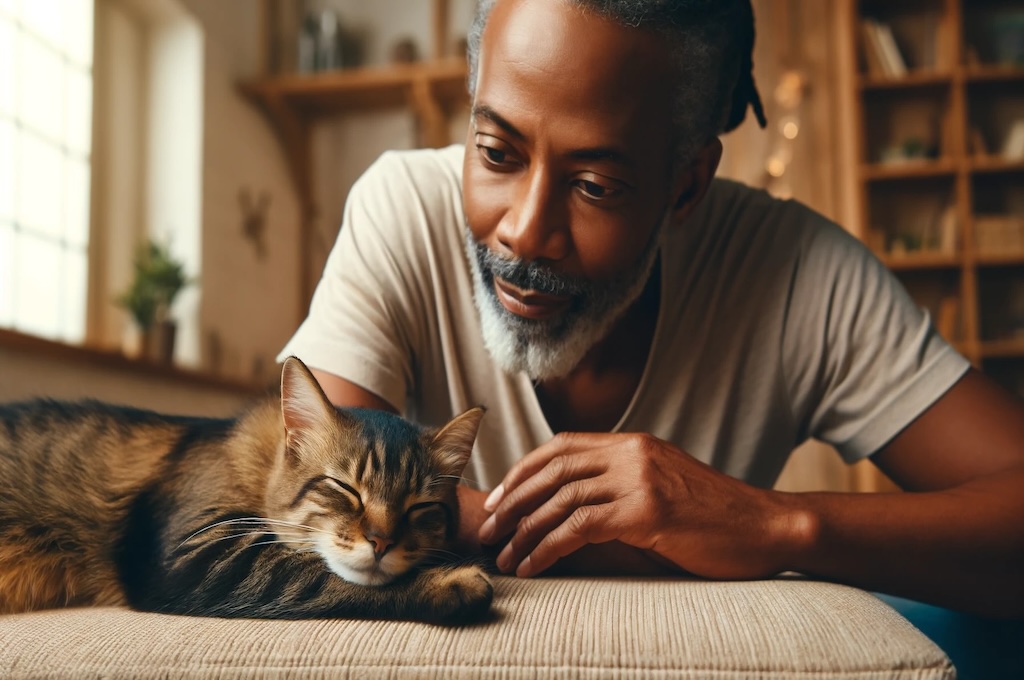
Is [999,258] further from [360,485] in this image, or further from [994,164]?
[360,485]

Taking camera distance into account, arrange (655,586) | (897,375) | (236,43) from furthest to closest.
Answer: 1. (236,43)
2. (897,375)
3. (655,586)

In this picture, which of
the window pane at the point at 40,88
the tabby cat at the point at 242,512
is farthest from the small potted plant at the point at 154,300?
the tabby cat at the point at 242,512

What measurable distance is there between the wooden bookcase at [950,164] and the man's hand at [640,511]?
351 centimetres

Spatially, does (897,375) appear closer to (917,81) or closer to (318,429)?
(318,429)

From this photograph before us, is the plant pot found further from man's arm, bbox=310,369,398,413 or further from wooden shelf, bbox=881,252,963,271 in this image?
wooden shelf, bbox=881,252,963,271

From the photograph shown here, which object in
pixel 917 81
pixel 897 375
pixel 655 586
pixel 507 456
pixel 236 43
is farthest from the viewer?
pixel 236 43

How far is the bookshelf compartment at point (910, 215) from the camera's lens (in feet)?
13.6

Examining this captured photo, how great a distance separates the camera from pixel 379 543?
888mm

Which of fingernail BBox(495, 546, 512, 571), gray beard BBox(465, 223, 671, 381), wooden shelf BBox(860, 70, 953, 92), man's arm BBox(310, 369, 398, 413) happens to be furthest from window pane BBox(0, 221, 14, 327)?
wooden shelf BBox(860, 70, 953, 92)

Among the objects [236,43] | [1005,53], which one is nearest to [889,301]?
[1005,53]

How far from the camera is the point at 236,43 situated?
438 centimetres

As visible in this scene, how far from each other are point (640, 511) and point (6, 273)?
8.84ft

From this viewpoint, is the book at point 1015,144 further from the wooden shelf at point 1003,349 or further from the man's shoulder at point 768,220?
the man's shoulder at point 768,220

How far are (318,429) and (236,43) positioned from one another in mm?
3946
